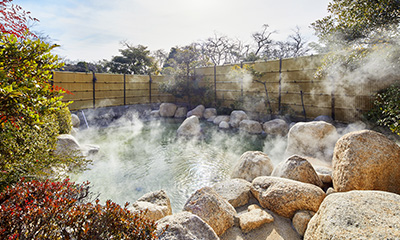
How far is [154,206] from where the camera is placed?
2.83 m

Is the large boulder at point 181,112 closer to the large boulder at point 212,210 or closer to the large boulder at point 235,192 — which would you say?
the large boulder at point 235,192

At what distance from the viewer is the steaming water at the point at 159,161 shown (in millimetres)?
4207

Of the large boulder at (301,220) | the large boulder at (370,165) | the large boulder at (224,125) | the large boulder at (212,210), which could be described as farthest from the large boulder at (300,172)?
the large boulder at (224,125)

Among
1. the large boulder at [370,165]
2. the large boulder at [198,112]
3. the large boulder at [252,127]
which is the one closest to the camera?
the large boulder at [370,165]

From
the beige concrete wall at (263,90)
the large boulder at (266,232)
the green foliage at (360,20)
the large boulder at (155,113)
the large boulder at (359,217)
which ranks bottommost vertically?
the large boulder at (266,232)

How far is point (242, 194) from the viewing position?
10.7 feet

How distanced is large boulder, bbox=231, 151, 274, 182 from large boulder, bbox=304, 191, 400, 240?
2.16 m

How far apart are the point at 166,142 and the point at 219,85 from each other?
259 inches

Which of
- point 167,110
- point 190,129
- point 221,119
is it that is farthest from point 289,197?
point 167,110

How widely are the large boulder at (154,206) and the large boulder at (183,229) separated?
2.71 feet

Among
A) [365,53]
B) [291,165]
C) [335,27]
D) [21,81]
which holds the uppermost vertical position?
[335,27]

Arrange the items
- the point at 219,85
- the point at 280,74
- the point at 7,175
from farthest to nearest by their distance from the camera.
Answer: the point at 219,85, the point at 280,74, the point at 7,175

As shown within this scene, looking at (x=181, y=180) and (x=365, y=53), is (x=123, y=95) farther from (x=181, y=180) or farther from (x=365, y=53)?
(x=365, y=53)

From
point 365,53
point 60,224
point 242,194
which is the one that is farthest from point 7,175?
point 365,53
